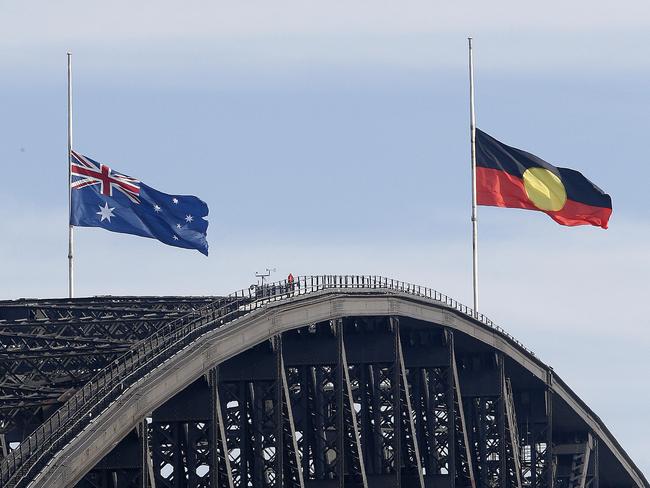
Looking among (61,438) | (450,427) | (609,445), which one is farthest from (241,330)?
(609,445)

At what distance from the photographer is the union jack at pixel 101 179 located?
10912 cm

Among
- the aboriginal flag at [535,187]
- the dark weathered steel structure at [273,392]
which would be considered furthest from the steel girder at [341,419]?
the aboriginal flag at [535,187]

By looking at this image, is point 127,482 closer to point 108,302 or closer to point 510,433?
point 108,302

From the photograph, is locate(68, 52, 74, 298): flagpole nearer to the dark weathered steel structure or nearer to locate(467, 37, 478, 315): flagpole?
the dark weathered steel structure

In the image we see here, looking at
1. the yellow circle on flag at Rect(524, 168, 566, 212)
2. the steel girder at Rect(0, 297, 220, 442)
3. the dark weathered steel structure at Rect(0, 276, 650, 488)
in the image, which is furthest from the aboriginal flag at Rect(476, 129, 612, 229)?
the steel girder at Rect(0, 297, 220, 442)

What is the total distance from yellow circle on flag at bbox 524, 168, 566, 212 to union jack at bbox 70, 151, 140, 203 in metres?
21.3

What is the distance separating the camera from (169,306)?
11294 centimetres

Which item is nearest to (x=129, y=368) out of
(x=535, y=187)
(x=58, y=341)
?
(x=58, y=341)

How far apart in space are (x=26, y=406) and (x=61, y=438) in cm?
494

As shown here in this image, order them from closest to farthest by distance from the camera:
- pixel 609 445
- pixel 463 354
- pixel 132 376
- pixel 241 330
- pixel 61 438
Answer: pixel 61 438 < pixel 132 376 < pixel 241 330 < pixel 463 354 < pixel 609 445

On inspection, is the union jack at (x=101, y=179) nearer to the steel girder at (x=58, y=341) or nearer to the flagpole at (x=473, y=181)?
the steel girder at (x=58, y=341)

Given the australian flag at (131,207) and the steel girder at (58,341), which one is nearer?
the steel girder at (58,341)

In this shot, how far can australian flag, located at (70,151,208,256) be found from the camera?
109 metres

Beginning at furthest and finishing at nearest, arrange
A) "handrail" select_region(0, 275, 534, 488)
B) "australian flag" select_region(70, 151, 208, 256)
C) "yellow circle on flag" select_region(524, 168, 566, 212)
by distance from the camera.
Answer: "yellow circle on flag" select_region(524, 168, 566, 212), "australian flag" select_region(70, 151, 208, 256), "handrail" select_region(0, 275, 534, 488)
